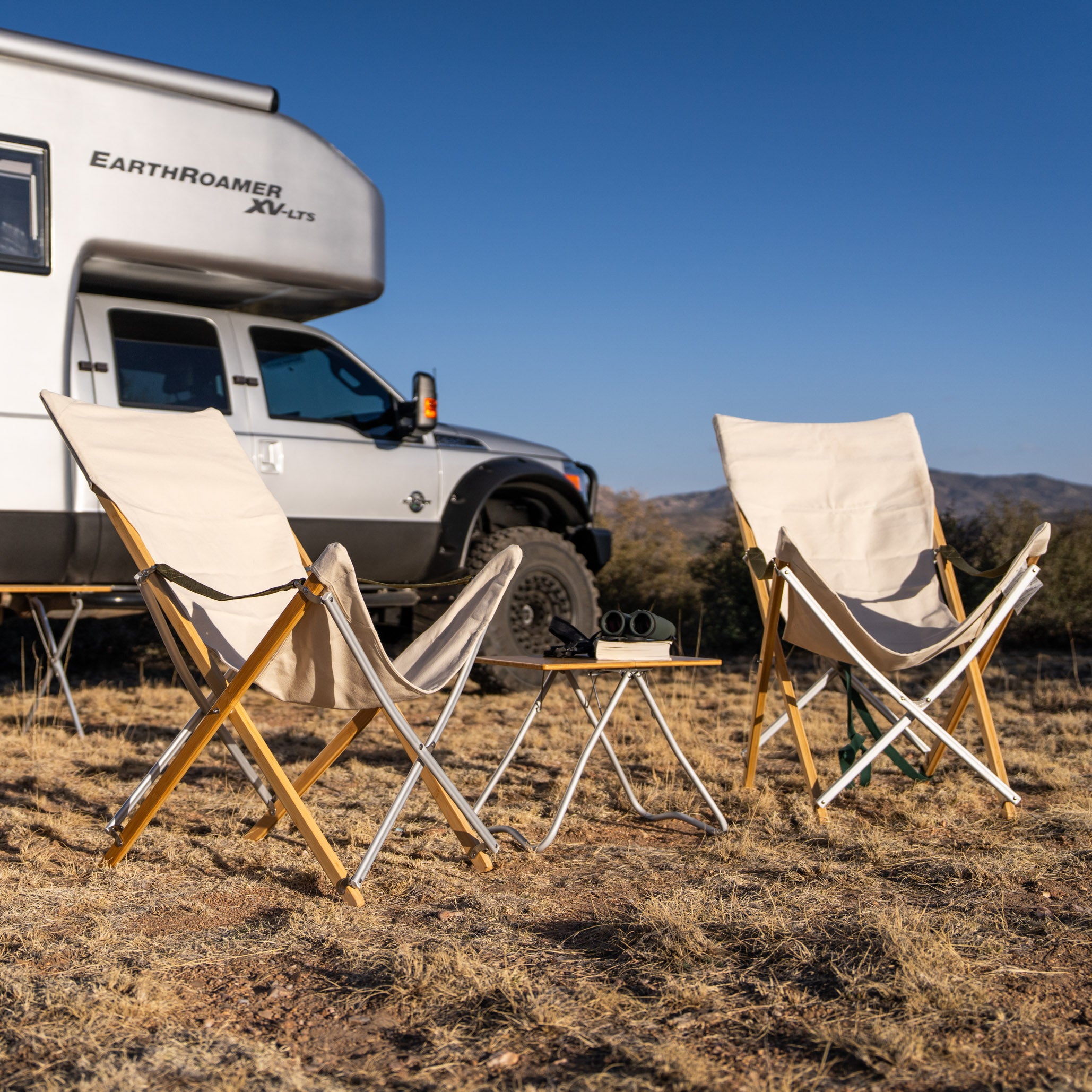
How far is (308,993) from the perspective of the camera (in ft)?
5.99

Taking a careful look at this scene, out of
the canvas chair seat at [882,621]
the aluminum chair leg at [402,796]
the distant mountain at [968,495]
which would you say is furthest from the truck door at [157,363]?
the distant mountain at [968,495]

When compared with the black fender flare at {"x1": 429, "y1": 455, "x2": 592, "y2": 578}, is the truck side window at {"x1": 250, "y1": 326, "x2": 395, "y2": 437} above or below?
above

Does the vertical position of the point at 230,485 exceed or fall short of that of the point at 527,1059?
it exceeds it

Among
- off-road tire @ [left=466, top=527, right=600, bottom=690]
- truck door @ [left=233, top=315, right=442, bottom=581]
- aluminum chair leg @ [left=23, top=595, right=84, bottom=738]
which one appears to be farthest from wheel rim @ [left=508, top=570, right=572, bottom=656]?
aluminum chair leg @ [left=23, top=595, right=84, bottom=738]

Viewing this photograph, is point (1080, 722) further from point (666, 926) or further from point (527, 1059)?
point (527, 1059)

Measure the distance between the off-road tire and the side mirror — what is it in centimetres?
73

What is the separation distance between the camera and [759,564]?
121 inches

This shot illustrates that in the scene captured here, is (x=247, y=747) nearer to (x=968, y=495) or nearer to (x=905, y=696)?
(x=905, y=696)

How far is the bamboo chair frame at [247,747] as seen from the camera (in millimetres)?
2359

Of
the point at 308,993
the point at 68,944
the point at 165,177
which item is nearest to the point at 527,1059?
the point at 308,993

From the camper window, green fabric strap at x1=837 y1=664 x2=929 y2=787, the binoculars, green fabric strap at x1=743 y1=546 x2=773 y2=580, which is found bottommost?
green fabric strap at x1=837 y1=664 x2=929 y2=787

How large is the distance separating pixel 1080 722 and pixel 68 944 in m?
3.93

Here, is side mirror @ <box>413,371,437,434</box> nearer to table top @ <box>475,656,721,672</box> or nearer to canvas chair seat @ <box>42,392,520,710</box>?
canvas chair seat @ <box>42,392,520,710</box>

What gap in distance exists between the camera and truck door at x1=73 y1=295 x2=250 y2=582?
4.64 meters
